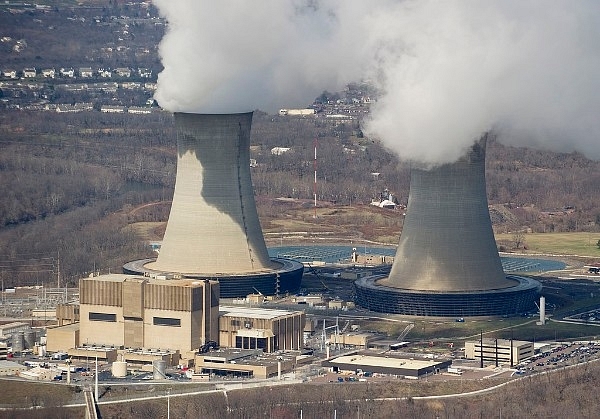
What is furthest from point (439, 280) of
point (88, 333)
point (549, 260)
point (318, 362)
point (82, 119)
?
point (82, 119)

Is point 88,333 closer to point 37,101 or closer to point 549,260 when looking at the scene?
point 549,260

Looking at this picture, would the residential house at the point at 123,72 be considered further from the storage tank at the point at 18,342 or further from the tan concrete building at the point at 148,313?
the tan concrete building at the point at 148,313

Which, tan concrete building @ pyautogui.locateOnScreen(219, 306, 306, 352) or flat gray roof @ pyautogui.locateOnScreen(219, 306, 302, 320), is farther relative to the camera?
flat gray roof @ pyautogui.locateOnScreen(219, 306, 302, 320)

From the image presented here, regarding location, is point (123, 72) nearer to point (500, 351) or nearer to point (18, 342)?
point (18, 342)

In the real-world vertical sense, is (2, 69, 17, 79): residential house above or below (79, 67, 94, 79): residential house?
below

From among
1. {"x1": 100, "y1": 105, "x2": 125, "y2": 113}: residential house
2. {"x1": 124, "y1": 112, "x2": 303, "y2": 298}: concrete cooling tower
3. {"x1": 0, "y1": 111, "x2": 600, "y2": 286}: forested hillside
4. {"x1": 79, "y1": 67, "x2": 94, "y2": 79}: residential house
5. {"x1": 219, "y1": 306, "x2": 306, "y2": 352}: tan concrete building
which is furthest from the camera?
{"x1": 100, "y1": 105, "x2": 125, "y2": 113}: residential house

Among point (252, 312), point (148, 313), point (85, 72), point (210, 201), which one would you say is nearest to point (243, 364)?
point (148, 313)

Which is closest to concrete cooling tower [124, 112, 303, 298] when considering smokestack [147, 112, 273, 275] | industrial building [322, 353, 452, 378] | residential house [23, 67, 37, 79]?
smokestack [147, 112, 273, 275]

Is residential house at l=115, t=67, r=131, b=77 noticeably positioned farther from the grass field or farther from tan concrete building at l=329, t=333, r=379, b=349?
tan concrete building at l=329, t=333, r=379, b=349
